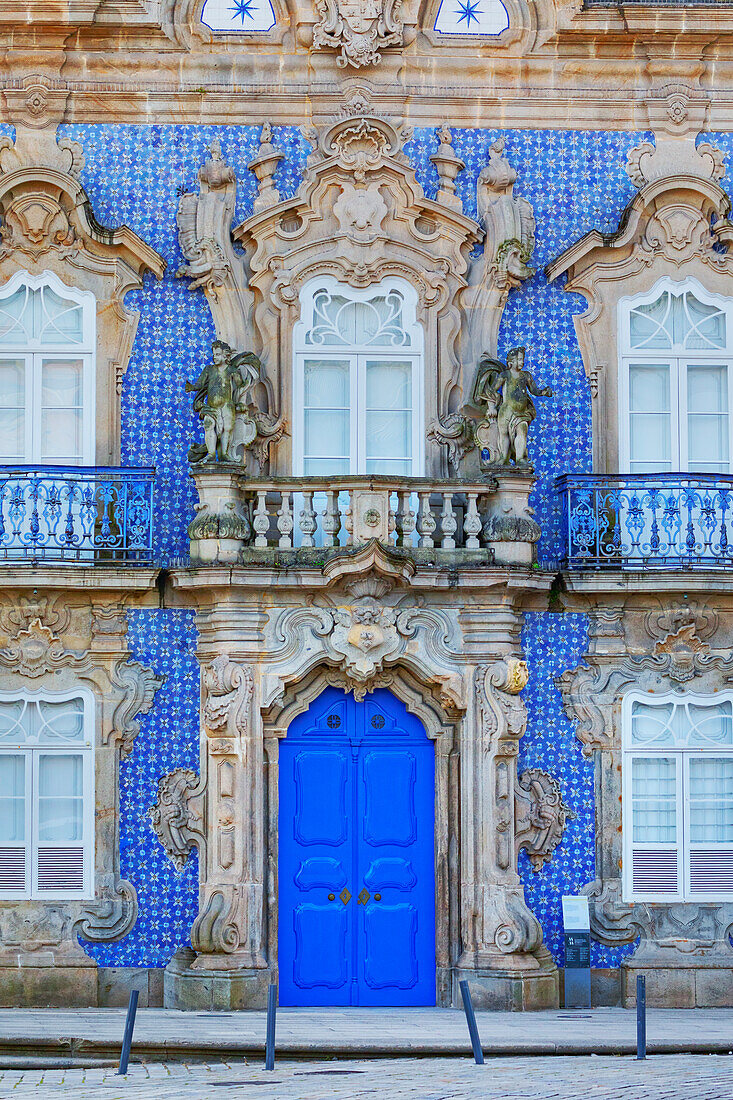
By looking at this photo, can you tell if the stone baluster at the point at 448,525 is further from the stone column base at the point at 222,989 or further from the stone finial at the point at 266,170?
the stone column base at the point at 222,989

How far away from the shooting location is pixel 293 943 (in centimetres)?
1855

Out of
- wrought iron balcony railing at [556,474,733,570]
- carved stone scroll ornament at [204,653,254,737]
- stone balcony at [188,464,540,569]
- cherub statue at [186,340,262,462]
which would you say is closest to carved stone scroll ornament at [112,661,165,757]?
carved stone scroll ornament at [204,653,254,737]

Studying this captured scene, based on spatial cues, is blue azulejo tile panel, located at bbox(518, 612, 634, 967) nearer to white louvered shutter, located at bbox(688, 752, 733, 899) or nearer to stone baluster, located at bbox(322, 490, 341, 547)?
white louvered shutter, located at bbox(688, 752, 733, 899)

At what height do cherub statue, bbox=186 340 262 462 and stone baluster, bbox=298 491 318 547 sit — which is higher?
cherub statue, bbox=186 340 262 462

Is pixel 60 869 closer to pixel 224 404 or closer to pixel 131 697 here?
pixel 131 697

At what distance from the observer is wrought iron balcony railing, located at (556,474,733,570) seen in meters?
18.9

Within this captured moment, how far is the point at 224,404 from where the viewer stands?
18375mm

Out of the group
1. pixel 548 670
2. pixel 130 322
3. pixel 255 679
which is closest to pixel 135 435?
pixel 130 322

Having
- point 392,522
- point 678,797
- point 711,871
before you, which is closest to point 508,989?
point 711,871

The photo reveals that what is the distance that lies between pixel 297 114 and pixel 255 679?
18.3 feet

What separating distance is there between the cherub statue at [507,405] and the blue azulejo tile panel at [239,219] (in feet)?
2.36

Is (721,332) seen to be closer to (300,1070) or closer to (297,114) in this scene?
(297,114)

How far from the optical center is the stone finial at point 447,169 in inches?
763

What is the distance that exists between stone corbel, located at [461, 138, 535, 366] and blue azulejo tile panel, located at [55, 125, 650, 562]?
0.57 ft
